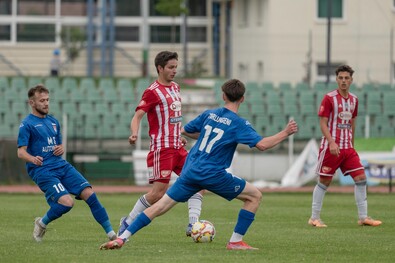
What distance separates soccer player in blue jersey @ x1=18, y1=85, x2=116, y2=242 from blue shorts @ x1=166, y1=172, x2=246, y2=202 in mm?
1394

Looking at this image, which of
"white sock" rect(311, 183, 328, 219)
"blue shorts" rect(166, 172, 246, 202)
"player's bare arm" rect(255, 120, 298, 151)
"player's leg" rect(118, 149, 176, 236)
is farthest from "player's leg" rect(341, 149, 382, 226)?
"player's bare arm" rect(255, 120, 298, 151)

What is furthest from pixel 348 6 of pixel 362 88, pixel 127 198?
pixel 127 198

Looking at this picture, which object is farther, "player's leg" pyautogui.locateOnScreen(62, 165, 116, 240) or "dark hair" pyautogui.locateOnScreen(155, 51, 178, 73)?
"dark hair" pyautogui.locateOnScreen(155, 51, 178, 73)

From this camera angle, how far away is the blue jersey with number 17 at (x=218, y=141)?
1160 centimetres

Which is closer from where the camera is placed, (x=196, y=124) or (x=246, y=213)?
(x=246, y=213)

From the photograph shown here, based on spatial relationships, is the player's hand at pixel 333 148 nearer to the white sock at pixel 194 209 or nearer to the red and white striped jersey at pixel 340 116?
the red and white striped jersey at pixel 340 116

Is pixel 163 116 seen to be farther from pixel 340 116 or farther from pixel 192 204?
pixel 340 116

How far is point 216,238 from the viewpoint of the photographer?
13.6 meters

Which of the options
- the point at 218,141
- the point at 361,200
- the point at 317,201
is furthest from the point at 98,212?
the point at 361,200

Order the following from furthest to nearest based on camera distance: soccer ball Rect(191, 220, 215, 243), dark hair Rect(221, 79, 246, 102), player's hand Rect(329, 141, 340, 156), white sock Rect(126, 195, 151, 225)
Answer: player's hand Rect(329, 141, 340, 156) → white sock Rect(126, 195, 151, 225) → soccer ball Rect(191, 220, 215, 243) → dark hair Rect(221, 79, 246, 102)

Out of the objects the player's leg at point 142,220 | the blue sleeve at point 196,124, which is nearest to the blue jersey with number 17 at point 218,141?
the blue sleeve at point 196,124

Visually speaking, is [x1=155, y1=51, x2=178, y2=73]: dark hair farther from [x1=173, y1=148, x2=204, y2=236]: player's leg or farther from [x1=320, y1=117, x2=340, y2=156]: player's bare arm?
[x1=320, y1=117, x2=340, y2=156]: player's bare arm

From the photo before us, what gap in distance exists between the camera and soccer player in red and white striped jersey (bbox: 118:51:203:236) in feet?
43.8

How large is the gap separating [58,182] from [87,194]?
1.16 ft
